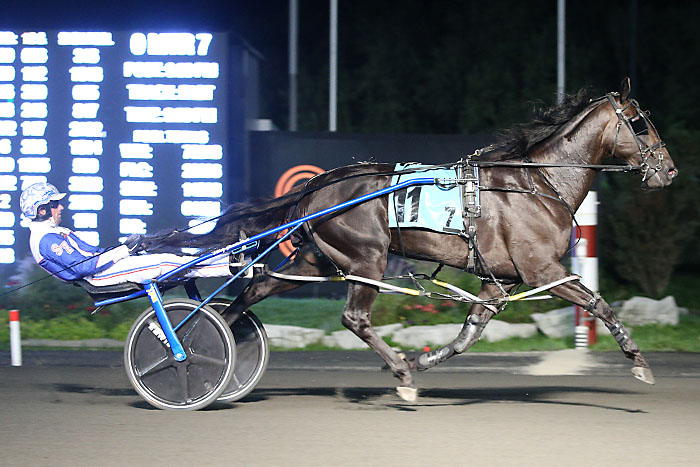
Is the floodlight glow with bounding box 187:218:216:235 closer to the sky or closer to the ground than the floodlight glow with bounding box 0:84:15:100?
closer to the ground

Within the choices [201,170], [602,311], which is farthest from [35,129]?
[602,311]

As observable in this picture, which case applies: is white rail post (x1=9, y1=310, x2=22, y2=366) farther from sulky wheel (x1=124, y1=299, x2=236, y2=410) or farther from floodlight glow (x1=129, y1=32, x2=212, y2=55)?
floodlight glow (x1=129, y1=32, x2=212, y2=55)

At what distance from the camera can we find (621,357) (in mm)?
9898

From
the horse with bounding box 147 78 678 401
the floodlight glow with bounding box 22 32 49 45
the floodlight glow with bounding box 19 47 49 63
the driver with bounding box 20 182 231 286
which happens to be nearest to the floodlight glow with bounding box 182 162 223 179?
the floodlight glow with bounding box 19 47 49 63

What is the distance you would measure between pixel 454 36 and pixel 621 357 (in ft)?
47.0

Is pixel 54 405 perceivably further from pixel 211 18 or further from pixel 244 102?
pixel 211 18

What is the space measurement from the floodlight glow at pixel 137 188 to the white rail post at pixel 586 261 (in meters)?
4.87

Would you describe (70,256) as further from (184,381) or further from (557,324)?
(557,324)

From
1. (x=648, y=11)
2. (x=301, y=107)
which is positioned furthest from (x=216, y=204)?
(x=648, y=11)

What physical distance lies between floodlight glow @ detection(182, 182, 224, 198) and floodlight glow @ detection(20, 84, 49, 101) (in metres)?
1.92

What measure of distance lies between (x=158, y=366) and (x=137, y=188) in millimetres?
5386

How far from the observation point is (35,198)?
733cm

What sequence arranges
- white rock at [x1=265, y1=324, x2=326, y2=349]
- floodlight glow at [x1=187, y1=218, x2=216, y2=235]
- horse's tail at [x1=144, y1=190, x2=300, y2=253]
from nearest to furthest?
horse's tail at [x1=144, y1=190, x2=300, y2=253] < floodlight glow at [x1=187, y1=218, x2=216, y2=235] < white rock at [x1=265, y1=324, x2=326, y2=349]

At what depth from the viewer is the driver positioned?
7.34 meters
